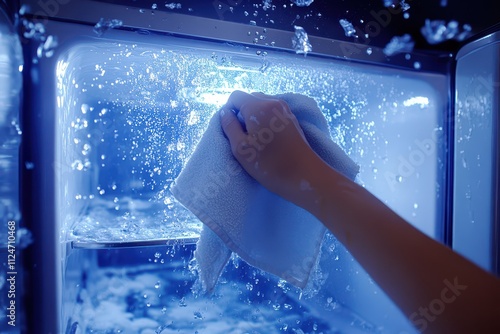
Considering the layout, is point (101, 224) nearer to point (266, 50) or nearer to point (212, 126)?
point (212, 126)

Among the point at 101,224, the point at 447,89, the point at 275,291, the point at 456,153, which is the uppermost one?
the point at 447,89

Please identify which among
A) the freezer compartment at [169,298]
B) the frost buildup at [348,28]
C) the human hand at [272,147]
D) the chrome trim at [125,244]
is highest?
the frost buildup at [348,28]

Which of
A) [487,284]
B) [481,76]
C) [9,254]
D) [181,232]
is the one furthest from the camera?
[481,76]

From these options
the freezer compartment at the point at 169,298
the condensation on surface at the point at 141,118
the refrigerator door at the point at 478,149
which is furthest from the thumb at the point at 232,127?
the refrigerator door at the point at 478,149

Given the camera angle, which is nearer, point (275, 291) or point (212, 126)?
point (212, 126)

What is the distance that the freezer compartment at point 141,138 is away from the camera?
2.12 ft

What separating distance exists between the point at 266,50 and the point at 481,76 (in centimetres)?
51

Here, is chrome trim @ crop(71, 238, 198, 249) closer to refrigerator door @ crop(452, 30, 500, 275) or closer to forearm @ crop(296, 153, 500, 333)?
forearm @ crop(296, 153, 500, 333)

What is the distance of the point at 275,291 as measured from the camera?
2.61 ft

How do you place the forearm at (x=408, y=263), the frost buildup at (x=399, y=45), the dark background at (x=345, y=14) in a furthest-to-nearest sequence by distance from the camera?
the frost buildup at (x=399, y=45) → the dark background at (x=345, y=14) → the forearm at (x=408, y=263)

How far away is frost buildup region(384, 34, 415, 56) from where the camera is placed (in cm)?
83

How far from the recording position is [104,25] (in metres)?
0.65

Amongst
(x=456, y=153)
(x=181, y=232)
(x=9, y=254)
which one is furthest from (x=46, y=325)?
(x=456, y=153)

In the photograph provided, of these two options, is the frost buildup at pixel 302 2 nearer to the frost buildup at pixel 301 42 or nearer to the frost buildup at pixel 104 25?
the frost buildup at pixel 301 42
